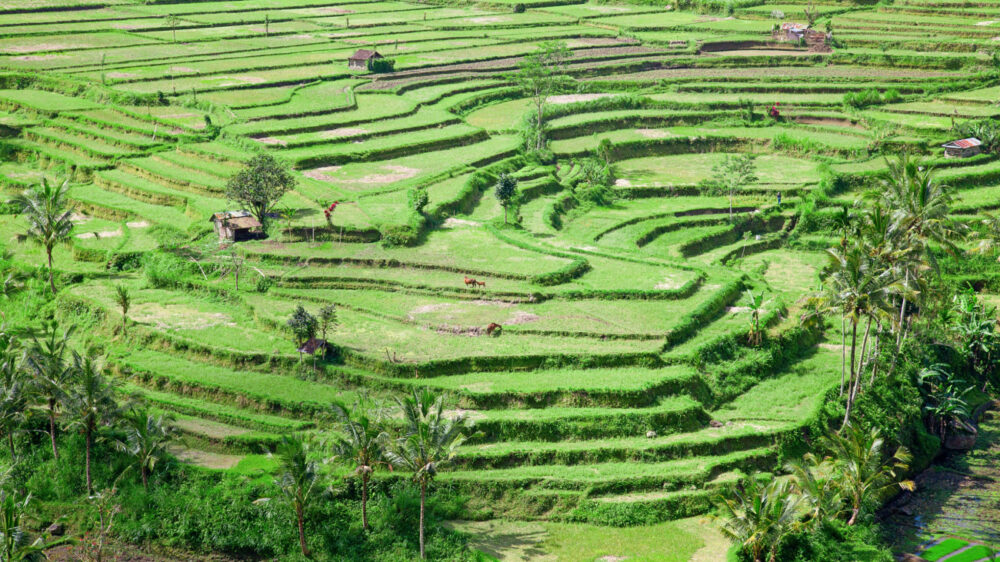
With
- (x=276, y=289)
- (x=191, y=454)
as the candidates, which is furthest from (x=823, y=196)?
(x=191, y=454)

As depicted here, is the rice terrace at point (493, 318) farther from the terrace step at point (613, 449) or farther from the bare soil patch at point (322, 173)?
the bare soil patch at point (322, 173)

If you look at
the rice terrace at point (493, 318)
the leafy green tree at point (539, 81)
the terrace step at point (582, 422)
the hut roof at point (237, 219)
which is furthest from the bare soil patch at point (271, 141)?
the terrace step at point (582, 422)

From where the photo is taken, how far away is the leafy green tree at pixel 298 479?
101ft

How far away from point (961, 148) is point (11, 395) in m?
57.7

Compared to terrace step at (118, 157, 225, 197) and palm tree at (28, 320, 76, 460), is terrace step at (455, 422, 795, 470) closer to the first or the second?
palm tree at (28, 320, 76, 460)

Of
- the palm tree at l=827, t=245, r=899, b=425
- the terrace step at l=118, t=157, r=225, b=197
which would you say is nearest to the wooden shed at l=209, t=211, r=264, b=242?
the terrace step at l=118, t=157, r=225, b=197

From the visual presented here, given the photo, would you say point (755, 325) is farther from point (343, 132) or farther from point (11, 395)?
point (343, 132)

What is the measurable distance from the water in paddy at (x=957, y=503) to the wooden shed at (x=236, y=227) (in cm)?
3206

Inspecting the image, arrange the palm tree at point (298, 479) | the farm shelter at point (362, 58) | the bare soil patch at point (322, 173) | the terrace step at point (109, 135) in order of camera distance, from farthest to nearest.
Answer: the farm shelter at point (362, 58) < the terrace step at point (109, 135) < the bare soil patch at point (322, 173) < the palm tree at point (298, 479)

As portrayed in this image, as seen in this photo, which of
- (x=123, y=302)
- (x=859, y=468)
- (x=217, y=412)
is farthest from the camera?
(x=123, y=302)

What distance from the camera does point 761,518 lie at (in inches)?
1200

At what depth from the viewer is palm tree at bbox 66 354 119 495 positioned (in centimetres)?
3409

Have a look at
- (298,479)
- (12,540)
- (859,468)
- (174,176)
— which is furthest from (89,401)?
(174,176)

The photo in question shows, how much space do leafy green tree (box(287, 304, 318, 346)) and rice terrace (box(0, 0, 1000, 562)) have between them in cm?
12
